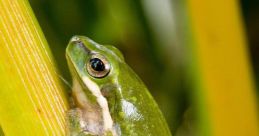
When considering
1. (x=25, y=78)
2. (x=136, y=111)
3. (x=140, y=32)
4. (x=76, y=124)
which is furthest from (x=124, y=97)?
(x=25, y=78)

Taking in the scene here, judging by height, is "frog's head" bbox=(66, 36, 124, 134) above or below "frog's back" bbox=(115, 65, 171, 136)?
above

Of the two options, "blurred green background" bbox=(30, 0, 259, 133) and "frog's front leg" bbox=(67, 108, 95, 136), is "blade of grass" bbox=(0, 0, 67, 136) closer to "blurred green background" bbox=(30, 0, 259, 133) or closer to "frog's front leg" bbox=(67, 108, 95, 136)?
"frog's front leg" bbox=(67, 108, 95, 136)

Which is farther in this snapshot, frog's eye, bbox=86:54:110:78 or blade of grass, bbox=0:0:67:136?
frog's eye, bbox=86:54:110:78

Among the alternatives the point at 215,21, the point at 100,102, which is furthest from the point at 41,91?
the point at 100,102

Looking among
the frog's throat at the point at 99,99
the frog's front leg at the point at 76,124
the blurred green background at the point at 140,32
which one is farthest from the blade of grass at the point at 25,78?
the blurred green background at the point at 140,32

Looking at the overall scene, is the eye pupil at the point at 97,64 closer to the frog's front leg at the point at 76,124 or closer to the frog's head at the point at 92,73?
the frog's head at the point at 92,73

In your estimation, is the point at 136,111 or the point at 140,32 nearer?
the point at 136,111

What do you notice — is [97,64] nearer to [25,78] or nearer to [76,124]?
[76,124]

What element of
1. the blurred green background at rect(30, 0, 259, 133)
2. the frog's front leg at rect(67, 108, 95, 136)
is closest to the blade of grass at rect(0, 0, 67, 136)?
the frog's front leg at rect(67, 108, 95, 136)
